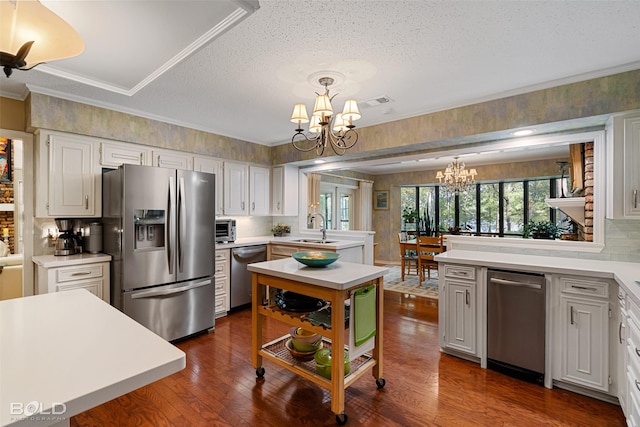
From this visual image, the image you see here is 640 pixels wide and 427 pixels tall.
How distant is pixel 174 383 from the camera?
241 cm

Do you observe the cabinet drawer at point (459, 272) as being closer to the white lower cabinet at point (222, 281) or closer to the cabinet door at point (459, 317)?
the cabinet door at point (459, 317)

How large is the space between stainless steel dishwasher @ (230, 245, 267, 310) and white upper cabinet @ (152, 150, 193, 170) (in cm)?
126

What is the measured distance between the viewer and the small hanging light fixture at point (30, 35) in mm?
1058

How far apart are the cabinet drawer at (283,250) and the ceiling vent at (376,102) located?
2.12m

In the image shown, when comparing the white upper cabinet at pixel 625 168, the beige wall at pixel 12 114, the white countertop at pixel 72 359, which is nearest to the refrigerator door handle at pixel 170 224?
the beige wall at pixel 12 114

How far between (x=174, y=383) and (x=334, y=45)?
109 inches

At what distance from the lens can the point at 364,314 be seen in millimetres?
2123

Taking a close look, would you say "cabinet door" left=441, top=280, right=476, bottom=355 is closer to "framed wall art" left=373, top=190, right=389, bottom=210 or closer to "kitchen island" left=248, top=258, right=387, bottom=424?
"kitchen island" left=248, top=258, right=387, bottom=424

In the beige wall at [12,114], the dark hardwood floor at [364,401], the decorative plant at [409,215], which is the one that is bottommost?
the dark hardwood floor at [364,401]

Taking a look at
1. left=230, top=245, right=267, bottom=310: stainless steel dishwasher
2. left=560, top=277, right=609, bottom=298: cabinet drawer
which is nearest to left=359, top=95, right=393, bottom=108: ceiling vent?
left=560, top=277, right=609, bottom=298: cabinet drawer

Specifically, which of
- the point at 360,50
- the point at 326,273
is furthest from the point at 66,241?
the point at 360,50

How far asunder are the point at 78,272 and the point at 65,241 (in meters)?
0.47

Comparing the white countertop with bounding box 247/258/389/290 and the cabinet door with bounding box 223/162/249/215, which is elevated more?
the cabinet door with bounding box 223/162/249/215

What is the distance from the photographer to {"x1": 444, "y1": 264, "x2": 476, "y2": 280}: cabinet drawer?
2.70 meters
